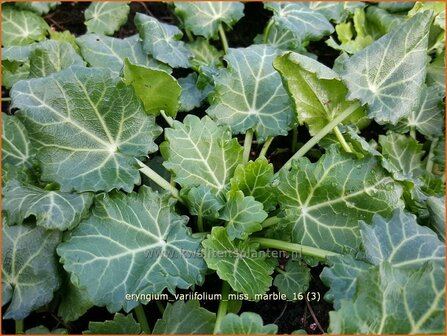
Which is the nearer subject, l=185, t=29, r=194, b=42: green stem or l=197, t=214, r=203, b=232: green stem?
l=197, t=214, r=203, b=232: green stem

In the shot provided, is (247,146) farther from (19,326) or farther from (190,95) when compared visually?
(19,326)

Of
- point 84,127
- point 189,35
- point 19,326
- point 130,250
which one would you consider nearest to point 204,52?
point 189,35

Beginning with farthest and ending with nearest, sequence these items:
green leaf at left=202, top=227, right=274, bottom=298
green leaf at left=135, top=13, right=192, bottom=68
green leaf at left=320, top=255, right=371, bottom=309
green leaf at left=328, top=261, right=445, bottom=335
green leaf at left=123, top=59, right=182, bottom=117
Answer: green leaf at left=135, top=13, right=192, bottom=68 → green leaf at left=123, top=59, right=182, bottom=117 → green leaf at left=202, top=227, right=274, bottom=298 → green leaf at left=320, top=255, right=371, bottom=309 → green leaf at left=328, top=261, right=445, bottom=335

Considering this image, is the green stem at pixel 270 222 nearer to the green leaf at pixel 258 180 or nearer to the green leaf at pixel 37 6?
the green leaf at pixel 258 180

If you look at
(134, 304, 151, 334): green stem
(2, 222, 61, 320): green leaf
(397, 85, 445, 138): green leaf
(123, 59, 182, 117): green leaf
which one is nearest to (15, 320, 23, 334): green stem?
(2, 222, 61, 320): green leaf

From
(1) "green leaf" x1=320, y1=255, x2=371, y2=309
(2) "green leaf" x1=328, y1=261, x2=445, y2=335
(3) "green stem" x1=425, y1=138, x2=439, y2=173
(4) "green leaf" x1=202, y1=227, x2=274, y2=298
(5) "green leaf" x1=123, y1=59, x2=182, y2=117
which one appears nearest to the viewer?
(2) "green leaf" x1=328, y1=261, x2=445, y2=335

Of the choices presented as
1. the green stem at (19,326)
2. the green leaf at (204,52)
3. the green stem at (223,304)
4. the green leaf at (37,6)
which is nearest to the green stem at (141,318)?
the green stem at (223,304)

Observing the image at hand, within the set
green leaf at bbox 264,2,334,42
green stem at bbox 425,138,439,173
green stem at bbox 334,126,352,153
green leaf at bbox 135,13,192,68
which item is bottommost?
green stem at bbox 425,138,439,173

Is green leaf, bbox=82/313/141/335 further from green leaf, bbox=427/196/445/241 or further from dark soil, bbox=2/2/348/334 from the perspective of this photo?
green leaf, bbox=427/196/445/241
